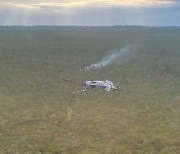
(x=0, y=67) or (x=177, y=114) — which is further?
(x=0, y=67)

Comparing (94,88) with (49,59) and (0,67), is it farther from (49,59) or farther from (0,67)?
(49,59)

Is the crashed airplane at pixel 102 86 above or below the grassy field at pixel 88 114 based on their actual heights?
above

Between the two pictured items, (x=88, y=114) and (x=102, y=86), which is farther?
(x=102, y=86)

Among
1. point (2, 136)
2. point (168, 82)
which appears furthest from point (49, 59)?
point (2, 136)

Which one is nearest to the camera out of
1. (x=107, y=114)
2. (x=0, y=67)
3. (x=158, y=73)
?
(x=107, y=114)

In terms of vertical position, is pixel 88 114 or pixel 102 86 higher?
pixel 102 86

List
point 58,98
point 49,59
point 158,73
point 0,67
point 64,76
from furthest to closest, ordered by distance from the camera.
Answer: point 49,59 → point 0,67 → point 158,73 → point 64,76 → point 58,98

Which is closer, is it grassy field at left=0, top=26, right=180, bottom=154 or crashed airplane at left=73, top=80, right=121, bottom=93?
grassy field at left=0, top=26, right=180, bottom=154

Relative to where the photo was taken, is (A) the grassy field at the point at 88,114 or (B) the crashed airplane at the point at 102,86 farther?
(B) the crashed airplane at the point at 102,86

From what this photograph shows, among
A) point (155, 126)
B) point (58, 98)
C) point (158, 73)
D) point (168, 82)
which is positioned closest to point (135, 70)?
point (158, 73)

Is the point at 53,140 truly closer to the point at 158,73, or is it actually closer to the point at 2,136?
the point at 2,136

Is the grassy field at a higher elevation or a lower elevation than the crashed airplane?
lower
